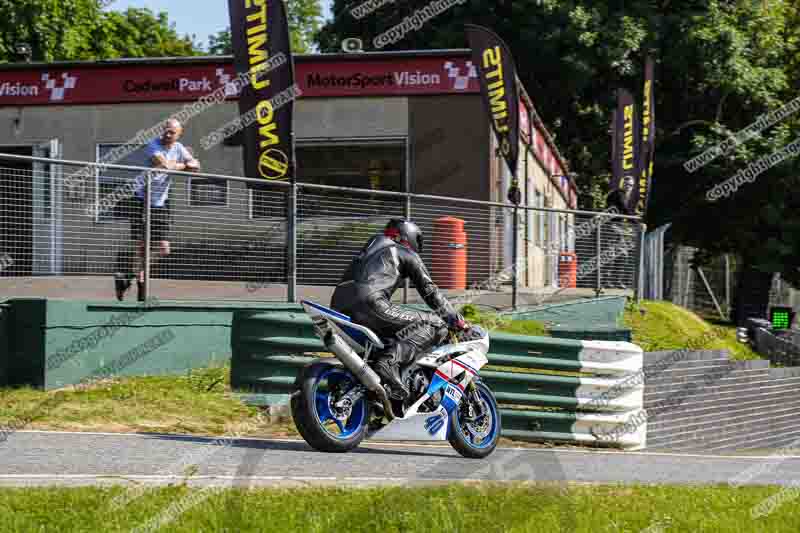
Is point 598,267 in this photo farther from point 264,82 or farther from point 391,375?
point 391,375

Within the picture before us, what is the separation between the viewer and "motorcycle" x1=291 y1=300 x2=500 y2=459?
28.0ft

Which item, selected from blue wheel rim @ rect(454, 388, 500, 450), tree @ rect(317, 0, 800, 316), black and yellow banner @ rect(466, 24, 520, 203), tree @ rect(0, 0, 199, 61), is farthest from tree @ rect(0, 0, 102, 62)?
blue wheel rim @ rect(454, 388, 500, 450)

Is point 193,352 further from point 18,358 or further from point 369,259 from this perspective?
point 369,259

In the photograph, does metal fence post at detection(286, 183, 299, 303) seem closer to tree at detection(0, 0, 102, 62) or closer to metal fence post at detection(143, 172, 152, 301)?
metal fence post at detection(143, 172, 152, 301)

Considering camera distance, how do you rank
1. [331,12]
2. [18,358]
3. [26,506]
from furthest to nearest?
[331,12], [18,358], [26,506]

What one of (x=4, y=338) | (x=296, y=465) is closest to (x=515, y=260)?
(x=4, y=338)

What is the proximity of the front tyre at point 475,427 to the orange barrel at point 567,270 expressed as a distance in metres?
8.43

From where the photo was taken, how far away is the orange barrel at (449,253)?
14727 millimetres

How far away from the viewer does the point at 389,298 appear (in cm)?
909

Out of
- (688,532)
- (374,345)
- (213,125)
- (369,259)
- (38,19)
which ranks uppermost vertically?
(38,19)

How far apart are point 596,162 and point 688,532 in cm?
3057

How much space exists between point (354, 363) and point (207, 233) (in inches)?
153

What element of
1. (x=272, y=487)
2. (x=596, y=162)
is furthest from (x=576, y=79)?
(x=272, y=487)

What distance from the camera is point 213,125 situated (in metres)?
22.0
